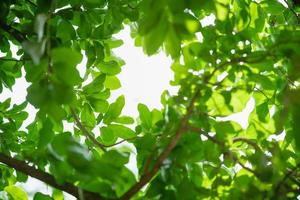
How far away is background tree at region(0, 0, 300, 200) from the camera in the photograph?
70 cm

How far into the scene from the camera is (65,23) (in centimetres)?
138

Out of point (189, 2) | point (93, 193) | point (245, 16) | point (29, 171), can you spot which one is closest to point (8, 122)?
point (29, 171)

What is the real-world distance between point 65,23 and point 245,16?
24.2 inches

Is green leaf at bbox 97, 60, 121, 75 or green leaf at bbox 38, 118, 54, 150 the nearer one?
green leaf at bbox 38, 118, 54, 150

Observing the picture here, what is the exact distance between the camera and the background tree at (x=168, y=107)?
0.70 m

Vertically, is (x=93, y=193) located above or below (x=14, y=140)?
above

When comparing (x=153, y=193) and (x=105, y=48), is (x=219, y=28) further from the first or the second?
(x=105, y=48)

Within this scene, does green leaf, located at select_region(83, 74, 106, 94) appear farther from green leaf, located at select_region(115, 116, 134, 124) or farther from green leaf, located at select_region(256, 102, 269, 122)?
green leaf, located at select_region(256, 102, 269, 122)

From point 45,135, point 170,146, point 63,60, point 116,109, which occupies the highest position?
point 63,60

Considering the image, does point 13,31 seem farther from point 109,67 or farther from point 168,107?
point 168,107

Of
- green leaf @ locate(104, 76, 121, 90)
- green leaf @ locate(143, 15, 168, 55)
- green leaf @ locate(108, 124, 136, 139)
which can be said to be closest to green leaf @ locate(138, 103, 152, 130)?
green leaf @ locate(108, 124, 136, 139)

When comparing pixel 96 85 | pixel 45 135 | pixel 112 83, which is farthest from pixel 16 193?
pixel 112 83

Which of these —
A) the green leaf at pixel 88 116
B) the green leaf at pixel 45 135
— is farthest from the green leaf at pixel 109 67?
the green leaf at pixel 45 135

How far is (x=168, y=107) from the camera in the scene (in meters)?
0.83
